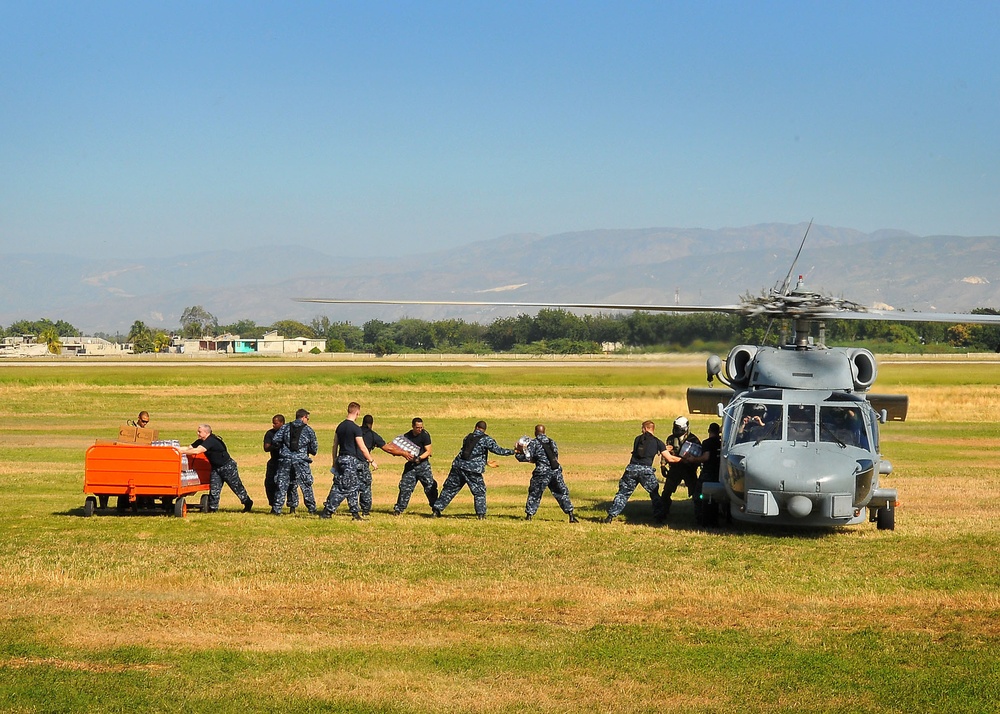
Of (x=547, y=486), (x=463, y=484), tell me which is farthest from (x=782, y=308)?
(x=463, y=484)

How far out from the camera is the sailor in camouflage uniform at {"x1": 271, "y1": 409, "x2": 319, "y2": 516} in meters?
17.4

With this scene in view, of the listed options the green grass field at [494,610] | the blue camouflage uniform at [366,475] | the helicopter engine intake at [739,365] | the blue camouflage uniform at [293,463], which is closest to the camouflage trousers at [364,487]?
the blue camouflage uniform at [366,475]

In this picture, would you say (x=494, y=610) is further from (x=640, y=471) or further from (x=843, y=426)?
(x=843, y=426)

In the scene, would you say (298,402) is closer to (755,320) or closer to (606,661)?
(755,320)

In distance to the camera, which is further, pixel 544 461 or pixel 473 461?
pixel 473 461

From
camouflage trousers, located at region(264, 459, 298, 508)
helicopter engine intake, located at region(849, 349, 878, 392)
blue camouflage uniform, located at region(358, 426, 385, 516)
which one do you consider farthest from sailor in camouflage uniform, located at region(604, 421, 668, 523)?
camouflage trousers, located at region(264, 459, 298, 508)

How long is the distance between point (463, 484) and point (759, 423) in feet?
15.3

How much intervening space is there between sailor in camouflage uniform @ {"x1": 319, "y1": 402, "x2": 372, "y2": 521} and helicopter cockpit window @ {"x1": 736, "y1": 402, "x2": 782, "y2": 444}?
5.79m

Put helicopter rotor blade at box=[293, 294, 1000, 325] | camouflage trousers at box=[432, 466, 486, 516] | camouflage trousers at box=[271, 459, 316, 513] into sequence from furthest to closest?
camouflage trousers at box=[271, 459, 316, 513] → camouflage trousers at box=[432, 466, 486, 516] → helicopter rotor blade at box=[293, 294, 1000, 325]

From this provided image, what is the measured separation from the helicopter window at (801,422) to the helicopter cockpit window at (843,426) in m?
0.12

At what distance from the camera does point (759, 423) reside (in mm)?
16125

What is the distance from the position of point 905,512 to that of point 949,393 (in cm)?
2979

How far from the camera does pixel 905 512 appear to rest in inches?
738

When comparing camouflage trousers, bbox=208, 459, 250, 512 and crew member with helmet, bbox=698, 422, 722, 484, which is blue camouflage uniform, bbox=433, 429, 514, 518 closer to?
crew member with helmet, bbox=698, 422, 722, 484
